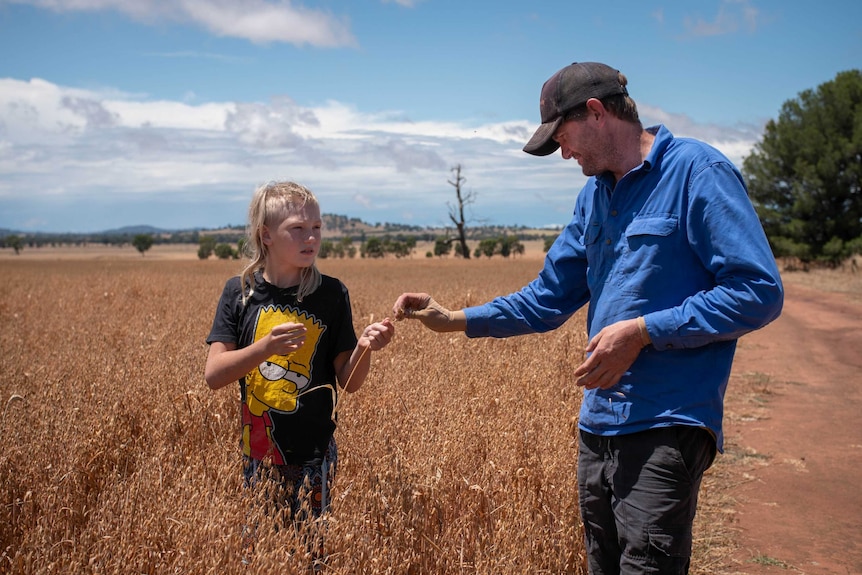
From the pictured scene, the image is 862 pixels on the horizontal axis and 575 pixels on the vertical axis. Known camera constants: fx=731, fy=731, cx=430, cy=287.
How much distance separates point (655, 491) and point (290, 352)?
1324 millimetres

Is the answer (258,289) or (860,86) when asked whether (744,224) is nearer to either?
(258,289)

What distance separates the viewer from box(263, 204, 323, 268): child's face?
2785 millimetres

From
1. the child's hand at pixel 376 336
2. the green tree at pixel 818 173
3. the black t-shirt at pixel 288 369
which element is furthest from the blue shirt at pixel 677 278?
the green tree at pixel 818 173

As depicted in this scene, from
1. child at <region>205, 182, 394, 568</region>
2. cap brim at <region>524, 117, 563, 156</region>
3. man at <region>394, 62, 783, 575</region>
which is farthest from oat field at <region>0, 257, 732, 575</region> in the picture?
cap brim at <region>524, 117, 563, 156</region>

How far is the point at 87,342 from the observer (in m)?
7.38

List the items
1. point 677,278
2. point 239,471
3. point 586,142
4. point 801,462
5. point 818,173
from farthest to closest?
point 818,173, point 801,462, point 239,471, point 586,142, point 677,278

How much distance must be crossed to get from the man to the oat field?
892mm

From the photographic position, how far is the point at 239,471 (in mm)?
3494

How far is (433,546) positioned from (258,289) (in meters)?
1.34

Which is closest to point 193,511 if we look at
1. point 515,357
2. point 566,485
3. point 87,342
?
point 566,485

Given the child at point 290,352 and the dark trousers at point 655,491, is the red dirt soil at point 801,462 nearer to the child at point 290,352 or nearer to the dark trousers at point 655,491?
the dark trousers at point 655,491

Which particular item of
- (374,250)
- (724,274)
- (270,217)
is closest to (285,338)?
(270,217)

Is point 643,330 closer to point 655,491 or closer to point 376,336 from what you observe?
point 655,491

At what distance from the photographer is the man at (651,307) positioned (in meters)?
2.14
